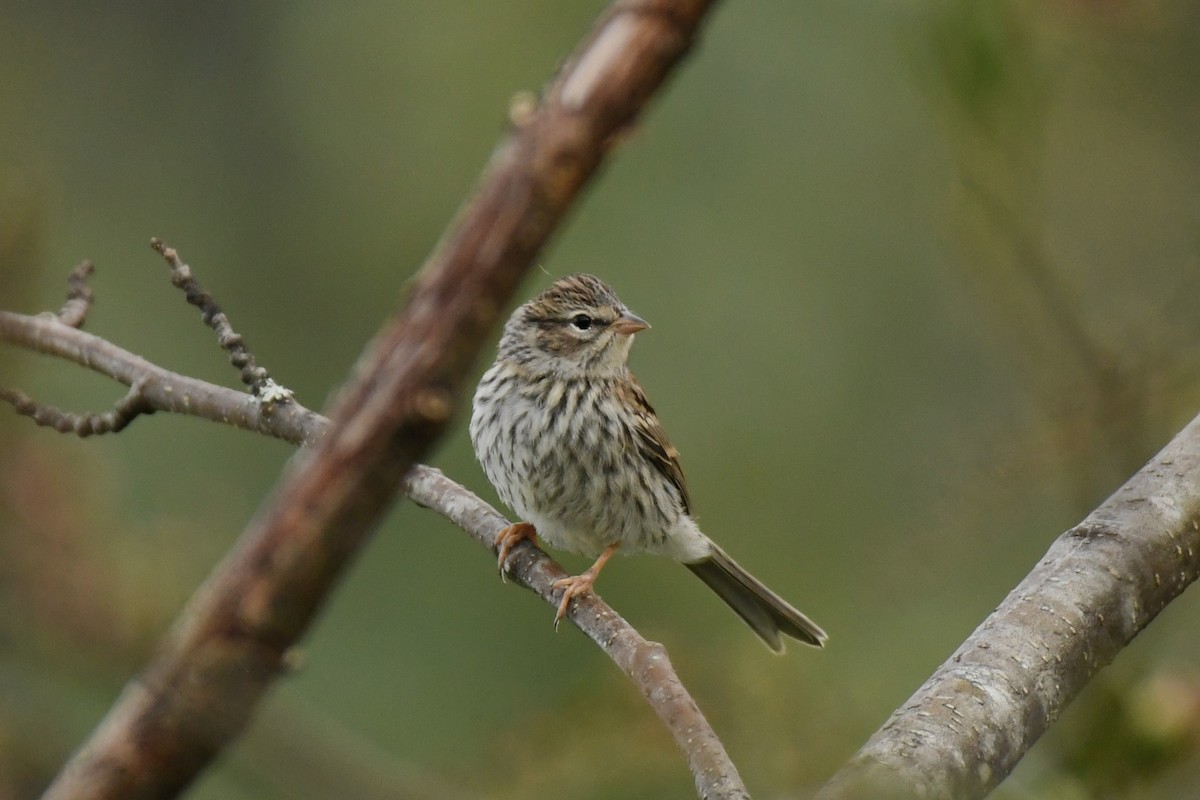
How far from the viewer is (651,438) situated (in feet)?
17.1

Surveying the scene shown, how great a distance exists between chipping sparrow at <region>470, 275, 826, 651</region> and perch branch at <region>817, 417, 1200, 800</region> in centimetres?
204

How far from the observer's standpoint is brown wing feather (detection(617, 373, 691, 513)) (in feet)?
17.0

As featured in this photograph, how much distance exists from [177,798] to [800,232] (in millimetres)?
8908

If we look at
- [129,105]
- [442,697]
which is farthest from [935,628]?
[129,105]

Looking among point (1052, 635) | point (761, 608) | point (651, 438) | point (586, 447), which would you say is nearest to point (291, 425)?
point (586, 447)

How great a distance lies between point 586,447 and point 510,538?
2.21 feet

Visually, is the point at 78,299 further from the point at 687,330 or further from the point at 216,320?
the point at 687,330

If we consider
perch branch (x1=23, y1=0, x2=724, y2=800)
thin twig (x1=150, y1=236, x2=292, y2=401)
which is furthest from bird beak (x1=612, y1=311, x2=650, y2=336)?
perch branch (x1=23, y1=0, x2=724, y2=800)

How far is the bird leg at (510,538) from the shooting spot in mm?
4082

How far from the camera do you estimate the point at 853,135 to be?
9852mm

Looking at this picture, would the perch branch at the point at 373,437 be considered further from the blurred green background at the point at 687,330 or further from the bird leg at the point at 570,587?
the bird leg at the point at 570,587

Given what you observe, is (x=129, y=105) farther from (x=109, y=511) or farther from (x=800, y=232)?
(x=109, y=511)

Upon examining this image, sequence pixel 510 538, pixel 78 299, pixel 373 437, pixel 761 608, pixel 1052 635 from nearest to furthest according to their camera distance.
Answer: pixel 373 437, pixel 1052 635, pixel 78 299, pixel 510 538, pixel 761 608

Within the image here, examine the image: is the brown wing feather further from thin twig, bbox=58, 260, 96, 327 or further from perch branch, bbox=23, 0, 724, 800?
perch branch, bbox=23, 0, 724, 800
